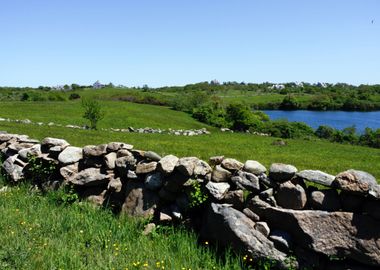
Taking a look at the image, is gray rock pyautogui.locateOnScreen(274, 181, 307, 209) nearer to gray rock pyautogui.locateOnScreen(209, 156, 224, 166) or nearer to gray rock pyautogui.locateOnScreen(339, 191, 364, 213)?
gray rock pyautogui.locateOnScreen(339, 191, 364, 213)

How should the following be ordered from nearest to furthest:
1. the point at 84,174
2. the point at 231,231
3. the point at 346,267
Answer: the point at 346,267
the point at 231,231
the point at 84,174

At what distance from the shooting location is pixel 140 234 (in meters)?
7.16

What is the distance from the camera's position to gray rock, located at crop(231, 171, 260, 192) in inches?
266

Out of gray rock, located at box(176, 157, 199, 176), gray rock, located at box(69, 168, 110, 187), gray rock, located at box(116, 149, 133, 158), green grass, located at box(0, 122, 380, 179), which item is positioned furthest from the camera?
green grass, located at box(0, 122, 380, 179)

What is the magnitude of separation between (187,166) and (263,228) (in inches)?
73.3

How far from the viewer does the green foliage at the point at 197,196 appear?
716 cm

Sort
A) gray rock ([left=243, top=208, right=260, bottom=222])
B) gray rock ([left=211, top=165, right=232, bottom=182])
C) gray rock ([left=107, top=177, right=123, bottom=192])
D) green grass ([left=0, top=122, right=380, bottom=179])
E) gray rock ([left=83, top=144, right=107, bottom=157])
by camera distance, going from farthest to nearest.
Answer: green grass ([left=0, top=122, right=380, bottom=179]) < gray rock ([left=83, top=144, right=107, bottom=157]) < gray rock ([left=107, top=177, right=123, bottom=192]) < gray rock ([left=211, top=165, right=232, bottom=182]) < gray rock ([left=243, top=208, right=260, bottom=222])

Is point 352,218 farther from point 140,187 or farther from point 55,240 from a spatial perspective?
point 55,240

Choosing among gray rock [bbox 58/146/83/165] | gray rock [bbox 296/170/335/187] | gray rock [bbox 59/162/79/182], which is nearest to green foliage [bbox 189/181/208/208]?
gray rock [bbox 296/170/335/187]

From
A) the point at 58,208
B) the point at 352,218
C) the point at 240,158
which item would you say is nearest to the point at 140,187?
the point at 58,208

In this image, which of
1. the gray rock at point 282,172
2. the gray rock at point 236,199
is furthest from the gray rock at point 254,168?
the gray rock at point 236,199

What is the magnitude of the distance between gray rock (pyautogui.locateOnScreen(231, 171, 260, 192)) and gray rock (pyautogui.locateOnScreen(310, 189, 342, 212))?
968 mm

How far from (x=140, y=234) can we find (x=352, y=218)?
12.2 ft

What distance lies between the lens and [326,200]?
20.4 feet
